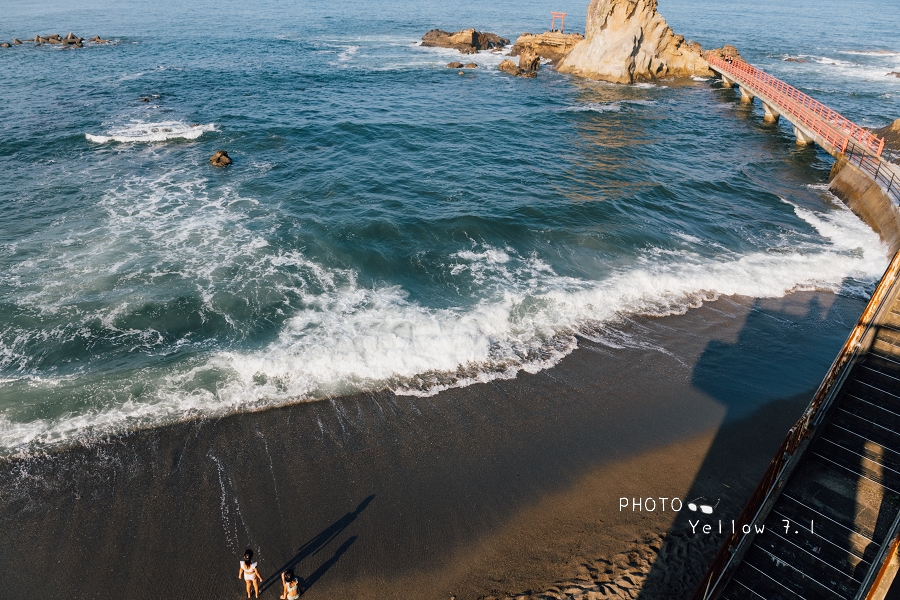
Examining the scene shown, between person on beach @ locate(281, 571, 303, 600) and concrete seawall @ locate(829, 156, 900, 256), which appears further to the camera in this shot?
concrete seawall @ locate(829, 156, 900, 256)

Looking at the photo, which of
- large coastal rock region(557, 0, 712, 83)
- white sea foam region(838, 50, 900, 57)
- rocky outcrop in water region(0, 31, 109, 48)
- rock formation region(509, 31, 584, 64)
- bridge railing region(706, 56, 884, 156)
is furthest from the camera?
white sea foam region(838, 50, 900, 57)

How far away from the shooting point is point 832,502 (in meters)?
8.91

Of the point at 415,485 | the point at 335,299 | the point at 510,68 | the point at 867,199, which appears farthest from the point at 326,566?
the point at 510,68

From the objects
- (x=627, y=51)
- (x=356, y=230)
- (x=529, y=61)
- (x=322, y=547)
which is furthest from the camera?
(x=529, y=61)

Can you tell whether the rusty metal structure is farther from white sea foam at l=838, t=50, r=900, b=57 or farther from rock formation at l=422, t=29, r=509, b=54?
white sea foam at l=838, t=50, r=900, b=57

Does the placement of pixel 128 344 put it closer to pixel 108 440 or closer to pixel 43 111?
pixel 108 440

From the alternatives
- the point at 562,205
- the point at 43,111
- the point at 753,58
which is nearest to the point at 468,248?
the point at 562,205

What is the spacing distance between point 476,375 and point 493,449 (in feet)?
9.59

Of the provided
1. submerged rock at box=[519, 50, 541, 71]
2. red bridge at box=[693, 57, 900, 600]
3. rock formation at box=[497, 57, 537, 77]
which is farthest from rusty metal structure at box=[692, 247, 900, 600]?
submerged rock at box=[519, 50, 541, 71]

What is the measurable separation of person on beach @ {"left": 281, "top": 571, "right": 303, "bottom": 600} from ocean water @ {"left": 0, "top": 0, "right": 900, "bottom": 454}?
18.9 feet

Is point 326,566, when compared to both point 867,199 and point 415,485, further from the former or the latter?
point 867,199

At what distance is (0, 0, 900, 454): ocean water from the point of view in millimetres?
15719

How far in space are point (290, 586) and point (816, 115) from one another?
141ft

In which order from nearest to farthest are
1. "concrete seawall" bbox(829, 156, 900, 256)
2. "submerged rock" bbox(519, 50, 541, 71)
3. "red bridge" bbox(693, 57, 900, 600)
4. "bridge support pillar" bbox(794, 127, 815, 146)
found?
"red bridge" bbox(693, 57, 900, 600) < "concrete seawall" bbox(829, 156, 900, 256) < "bridge support pillar" bbox(794, 127, 815, 146) < "submerged rock" bbox(519, 50, 541, 71)
